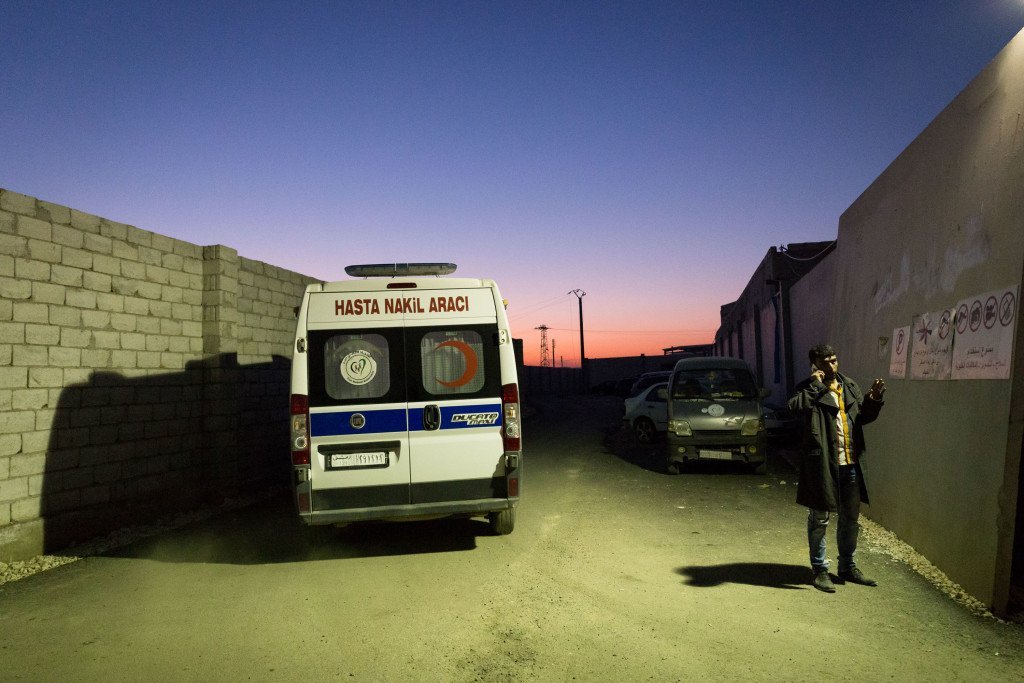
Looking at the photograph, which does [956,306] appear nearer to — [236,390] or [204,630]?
[204,630]

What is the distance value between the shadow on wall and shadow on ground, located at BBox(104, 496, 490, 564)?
63cm

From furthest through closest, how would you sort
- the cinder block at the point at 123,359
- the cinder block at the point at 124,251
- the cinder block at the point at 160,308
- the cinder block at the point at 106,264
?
the cinder block at the point at 160,308, the cinder block at the point at 124,251, the cinder block at the point at 123,359, the cinder block at the point at 106,264

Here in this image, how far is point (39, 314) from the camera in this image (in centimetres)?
674

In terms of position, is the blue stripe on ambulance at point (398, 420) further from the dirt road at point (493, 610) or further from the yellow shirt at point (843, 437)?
the yellow shirt at point (843, 437)

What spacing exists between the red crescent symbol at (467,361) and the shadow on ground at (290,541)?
1.71 m

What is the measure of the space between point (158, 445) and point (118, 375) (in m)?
1.14

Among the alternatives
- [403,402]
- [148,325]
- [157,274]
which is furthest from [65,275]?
[403,402]

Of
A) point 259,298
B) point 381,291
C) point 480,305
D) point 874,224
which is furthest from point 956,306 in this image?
point 259,298

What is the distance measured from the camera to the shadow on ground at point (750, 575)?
5.21m

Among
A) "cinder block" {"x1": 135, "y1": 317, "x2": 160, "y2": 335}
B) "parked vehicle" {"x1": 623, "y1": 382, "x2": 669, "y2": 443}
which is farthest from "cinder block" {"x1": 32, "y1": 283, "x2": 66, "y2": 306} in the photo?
"parked vehicle" {"x1": 623, "y1": 382, "x2": 669, "y2": 443}

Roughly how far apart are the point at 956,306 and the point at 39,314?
8874mm

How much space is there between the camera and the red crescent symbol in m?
6.23

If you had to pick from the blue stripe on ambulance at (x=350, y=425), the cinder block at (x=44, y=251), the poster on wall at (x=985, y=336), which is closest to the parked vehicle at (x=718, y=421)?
the poster on wall at (x=985, y=336)

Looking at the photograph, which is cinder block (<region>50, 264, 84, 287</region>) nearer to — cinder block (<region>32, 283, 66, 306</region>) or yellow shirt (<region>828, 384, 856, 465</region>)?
cinder block (<region>32, 283, 66, 306</region>)
